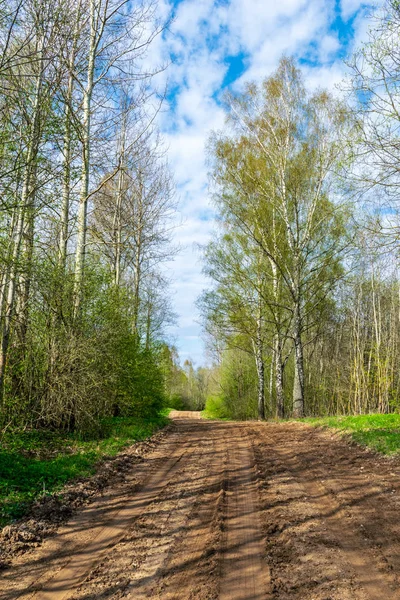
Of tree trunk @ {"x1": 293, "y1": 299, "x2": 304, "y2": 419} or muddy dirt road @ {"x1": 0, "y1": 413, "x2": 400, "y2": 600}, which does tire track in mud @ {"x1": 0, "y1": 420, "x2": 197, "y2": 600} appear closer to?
muddy dirt road @ {"x1": 0, "y1": 413, "x2": 400, "y2": 600}

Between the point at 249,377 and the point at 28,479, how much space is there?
26.0 meters

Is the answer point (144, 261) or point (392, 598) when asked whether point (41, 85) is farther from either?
point (144, 261)

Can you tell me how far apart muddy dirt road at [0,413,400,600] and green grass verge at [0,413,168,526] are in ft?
2.52

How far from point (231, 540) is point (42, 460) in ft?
14.4

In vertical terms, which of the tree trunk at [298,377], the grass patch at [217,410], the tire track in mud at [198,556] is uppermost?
the tree trunk at [298,377]

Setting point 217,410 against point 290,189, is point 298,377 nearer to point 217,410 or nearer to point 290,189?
point 290,189

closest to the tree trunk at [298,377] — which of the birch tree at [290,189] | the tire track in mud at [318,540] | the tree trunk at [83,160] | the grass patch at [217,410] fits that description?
the birch tree at [290,189]

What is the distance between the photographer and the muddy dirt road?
3.19 metres

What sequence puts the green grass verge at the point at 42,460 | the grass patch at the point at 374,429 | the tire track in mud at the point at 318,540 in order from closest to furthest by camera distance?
the tire track in mud at the point at 318,540 < the green grass verge at the point at 42,460 < the grass patch at the point at 374,429

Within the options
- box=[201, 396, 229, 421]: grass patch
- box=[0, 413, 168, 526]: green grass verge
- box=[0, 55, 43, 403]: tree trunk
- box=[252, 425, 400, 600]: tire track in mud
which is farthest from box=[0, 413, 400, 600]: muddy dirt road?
box=[201, 396, 229, 421]: grass patch

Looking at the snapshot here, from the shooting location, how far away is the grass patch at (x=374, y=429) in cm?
782

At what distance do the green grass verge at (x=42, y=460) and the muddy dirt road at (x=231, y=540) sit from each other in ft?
2.52

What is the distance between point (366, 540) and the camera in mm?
3922

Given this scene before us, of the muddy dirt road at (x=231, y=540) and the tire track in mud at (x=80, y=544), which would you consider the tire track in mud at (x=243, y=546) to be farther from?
the tire track in mud at (x=80, y=544)
